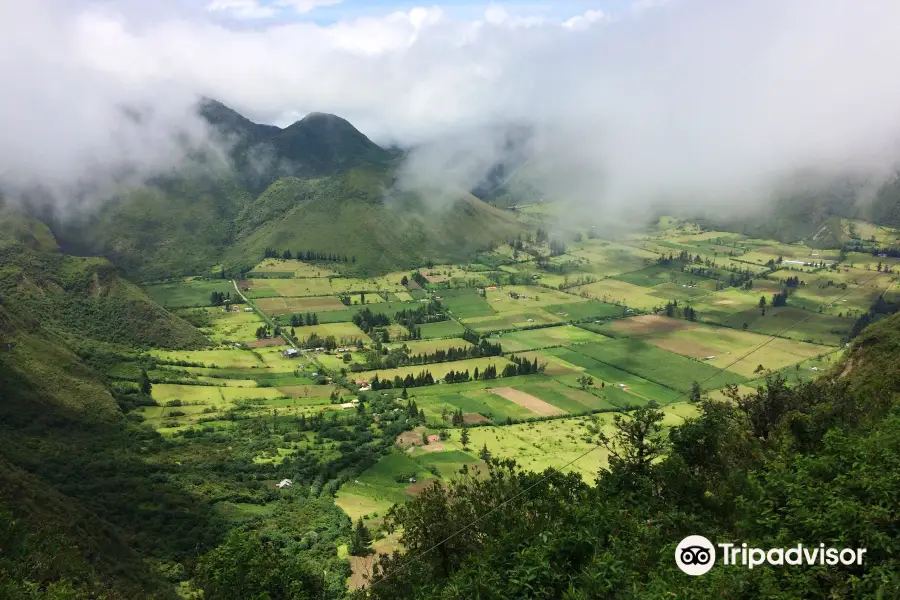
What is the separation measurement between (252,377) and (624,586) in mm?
138128

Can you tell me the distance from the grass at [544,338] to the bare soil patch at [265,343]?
217 ft

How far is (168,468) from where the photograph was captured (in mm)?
95375

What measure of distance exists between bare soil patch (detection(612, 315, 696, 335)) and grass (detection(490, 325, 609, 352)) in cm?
1030

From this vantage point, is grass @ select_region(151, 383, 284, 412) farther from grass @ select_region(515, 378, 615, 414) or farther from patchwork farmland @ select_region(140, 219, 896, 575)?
grass @ select_region(515, 378, 615, 414)

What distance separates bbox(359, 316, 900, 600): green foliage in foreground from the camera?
918 inches

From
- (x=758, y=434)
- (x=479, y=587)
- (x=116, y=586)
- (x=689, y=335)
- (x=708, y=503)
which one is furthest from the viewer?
(x=689, y=335)

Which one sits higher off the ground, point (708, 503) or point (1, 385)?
point (708, 503)

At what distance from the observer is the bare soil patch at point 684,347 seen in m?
158

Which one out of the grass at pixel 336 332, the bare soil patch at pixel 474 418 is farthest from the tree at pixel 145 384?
the bare soil patch at pixel 474 418

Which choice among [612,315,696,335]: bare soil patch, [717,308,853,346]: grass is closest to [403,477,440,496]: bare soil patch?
[612,315,696,335]: bare soil patch

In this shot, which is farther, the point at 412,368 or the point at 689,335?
the point at 689,335

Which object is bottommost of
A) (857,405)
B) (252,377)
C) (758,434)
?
(252,377)

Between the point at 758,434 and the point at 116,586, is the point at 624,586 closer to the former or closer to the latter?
the point at 758,434

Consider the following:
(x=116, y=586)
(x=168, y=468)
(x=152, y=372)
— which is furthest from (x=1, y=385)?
(x=116, y=586)
